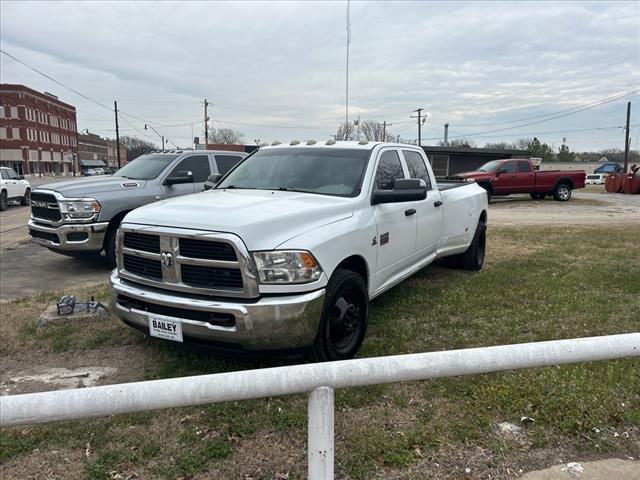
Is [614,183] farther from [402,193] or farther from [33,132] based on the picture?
[33,132]

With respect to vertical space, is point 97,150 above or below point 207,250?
above

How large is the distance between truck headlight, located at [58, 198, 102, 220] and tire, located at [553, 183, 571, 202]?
69.2ft

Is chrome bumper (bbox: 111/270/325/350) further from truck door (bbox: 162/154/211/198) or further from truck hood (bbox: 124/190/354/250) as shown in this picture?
truck door (bbox: 162/154/211/198)

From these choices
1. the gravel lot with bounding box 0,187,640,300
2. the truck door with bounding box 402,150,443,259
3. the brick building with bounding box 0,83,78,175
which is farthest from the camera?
the brick building with bounding box 0,83,78,175

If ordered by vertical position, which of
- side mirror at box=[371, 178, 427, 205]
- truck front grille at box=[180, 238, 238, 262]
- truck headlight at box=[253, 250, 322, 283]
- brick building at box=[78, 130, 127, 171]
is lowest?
truck headlight at box=[253, 250, 322, 283]

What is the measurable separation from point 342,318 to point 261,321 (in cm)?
84

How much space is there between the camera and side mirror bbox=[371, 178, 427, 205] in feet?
14.4

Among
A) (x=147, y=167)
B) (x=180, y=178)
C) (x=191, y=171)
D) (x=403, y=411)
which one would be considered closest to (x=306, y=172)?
(x=403, y=411)

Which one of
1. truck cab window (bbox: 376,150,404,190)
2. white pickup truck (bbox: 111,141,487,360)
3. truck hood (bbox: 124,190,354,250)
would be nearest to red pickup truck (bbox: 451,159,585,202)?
truck cab window (bbox: 376,150,404,190)

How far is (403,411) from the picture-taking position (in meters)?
3.31

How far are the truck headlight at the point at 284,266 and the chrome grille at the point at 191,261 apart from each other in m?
0.08

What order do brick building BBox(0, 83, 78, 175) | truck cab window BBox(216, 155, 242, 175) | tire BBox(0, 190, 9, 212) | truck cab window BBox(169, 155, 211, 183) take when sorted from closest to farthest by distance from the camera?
1. truck cab window BBox(169, 155, 211, 183)
2. truck cab window BBox(216, 155, 242, 175)
3. tire BBox(0, 190, 9, 212)
4. brick building BBox(0, 83, 78, 175)

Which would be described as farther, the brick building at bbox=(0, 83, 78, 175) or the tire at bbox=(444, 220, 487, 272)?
the brick building at bbox=(0, 83, 78, 175)

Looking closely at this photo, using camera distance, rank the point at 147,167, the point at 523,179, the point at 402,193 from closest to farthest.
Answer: the point at 402,193 → the point at 147,167 → the point at 523,179
